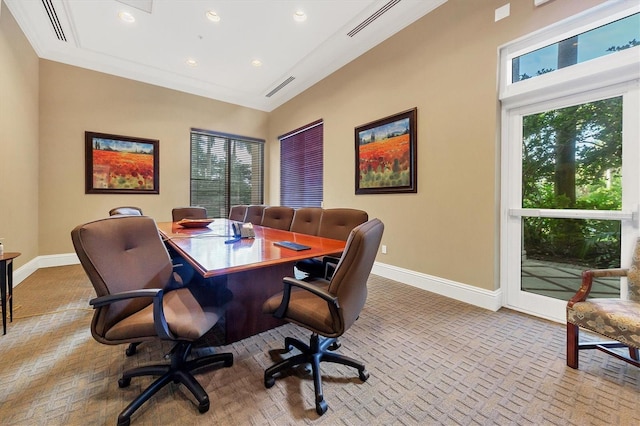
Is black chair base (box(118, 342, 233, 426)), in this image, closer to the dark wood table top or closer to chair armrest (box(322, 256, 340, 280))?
the dark wood table top

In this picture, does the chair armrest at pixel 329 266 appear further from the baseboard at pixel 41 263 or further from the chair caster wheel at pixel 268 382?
the baseboard at pixel 41 263

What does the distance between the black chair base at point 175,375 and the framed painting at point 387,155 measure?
9.41 ft

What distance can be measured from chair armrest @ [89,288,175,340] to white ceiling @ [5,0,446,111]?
133 inches

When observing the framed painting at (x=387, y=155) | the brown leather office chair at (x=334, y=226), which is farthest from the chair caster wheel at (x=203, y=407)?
the framed painting at (x=387, y=155)

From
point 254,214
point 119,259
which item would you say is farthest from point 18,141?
point 119,259

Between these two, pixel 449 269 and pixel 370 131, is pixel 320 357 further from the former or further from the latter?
pixel 370 131

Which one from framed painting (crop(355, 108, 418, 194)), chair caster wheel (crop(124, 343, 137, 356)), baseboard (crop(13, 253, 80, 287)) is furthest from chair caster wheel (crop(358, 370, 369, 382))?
baseboard (crop(13, 253, 80, 287))

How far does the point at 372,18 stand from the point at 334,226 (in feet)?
9.03

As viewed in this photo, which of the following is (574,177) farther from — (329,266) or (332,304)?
(332,304)

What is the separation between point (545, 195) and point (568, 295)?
36.6 inches

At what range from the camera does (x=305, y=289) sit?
1.30 metres

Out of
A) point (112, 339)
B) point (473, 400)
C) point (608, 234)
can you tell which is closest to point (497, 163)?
point (608, 234)

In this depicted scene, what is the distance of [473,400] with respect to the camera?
4.68 ft

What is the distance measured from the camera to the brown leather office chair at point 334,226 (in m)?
2.39
